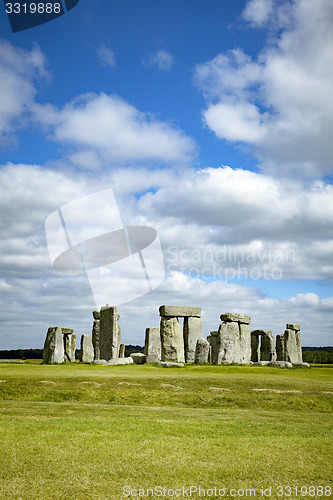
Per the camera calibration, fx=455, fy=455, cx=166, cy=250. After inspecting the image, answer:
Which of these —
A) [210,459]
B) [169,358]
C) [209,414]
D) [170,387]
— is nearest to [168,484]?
[210,459]

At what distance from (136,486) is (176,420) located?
17.2 ft

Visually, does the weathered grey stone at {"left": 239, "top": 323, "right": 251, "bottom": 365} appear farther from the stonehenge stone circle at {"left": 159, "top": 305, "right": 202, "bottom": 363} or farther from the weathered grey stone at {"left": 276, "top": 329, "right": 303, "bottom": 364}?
the weathered grey stone at {"left": 276, "top": 329, "right": 303, "bottom": 364}

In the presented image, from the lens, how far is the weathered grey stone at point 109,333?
105 feet

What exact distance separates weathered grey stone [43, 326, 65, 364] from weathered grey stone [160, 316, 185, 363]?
6.91 m

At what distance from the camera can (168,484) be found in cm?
674

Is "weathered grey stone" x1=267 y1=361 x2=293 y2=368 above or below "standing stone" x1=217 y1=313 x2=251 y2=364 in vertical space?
below

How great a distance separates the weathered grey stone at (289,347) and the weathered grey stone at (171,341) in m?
10.5

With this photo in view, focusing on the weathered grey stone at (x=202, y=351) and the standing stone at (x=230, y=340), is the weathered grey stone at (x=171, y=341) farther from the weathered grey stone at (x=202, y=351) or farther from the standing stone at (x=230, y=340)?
the standing stone at (x=230, y=340)

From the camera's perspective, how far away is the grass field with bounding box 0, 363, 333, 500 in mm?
6703

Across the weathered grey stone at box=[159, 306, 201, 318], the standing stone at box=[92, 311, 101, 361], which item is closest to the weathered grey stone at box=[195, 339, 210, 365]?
the weathered grey stone at box=[159, 306, 201, 318]

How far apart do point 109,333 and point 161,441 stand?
77.2 feet

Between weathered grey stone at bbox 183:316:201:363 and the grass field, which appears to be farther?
weathered grey stone at bbox 183:316:201:363

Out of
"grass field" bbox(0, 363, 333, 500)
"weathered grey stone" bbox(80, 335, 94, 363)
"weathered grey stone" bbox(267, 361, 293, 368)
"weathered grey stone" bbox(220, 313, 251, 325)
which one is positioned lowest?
"grass field" bbox(0, 363, 333, 500)

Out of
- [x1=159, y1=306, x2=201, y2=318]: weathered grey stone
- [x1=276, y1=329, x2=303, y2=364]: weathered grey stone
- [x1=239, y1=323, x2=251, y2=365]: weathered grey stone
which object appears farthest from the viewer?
[x1=276, y1=329, x2=303, y2=364]: weathered grey stone
